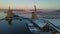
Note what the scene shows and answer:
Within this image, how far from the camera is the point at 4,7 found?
1707 millimetres

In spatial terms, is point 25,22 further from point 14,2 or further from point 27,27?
point 14,2

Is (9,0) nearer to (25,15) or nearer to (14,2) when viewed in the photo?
(14,2)

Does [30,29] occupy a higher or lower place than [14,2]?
lower

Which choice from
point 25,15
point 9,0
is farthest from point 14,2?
point 25,15

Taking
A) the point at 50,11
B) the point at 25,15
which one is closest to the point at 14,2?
the point at 25,15

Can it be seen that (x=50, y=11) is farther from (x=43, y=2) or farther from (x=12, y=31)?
(x=12, y=31)

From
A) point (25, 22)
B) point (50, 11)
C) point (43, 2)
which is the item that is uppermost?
point (43, 2)

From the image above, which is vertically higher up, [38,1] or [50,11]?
[38,1]

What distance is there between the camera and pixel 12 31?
1.70 meters

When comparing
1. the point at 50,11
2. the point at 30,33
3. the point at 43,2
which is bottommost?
the point at 30,33

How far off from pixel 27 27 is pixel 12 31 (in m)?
0.18

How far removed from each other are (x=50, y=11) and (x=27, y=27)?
34cm

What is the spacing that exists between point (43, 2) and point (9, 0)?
0.41m

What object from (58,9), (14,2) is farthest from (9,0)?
(58,9)
